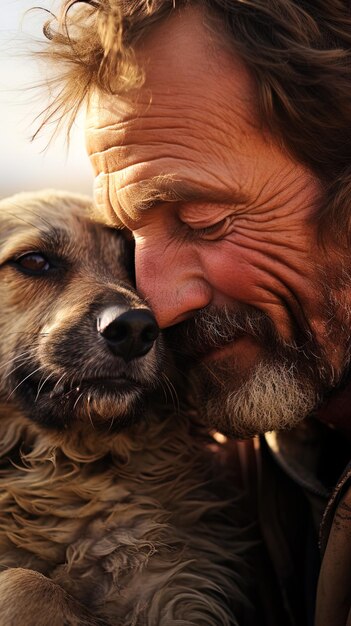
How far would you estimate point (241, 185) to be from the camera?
97.1 inches

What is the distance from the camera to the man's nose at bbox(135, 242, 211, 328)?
2518 mm

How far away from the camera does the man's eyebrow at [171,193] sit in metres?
2.44

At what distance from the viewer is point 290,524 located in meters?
2.83

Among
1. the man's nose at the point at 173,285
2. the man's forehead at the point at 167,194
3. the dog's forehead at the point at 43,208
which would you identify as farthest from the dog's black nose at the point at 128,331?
the dog's forehead at the point at 43,208

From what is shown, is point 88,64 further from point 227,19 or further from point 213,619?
point 213,619

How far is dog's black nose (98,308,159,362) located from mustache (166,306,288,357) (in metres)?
0.18

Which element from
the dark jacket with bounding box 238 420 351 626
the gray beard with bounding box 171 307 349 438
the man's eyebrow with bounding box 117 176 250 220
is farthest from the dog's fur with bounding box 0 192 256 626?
the man's eyebrow with bounding box 117 176 250 220

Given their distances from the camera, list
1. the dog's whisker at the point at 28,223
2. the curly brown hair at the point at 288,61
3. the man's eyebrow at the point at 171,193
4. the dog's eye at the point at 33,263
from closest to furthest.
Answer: the curly brown hair at the point at 288,61 < the man's eyebrow at the point at 171,193 < the dog's eye at the point at 33,263 < the dog's whisker at the point at 28,223

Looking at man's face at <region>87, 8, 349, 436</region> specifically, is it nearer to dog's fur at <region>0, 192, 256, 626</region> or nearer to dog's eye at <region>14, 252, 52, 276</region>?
dog's fur at <region>0, 192, 256, 626</region>

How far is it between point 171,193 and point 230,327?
1.63 feet

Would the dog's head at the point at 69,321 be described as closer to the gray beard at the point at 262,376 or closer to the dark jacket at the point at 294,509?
the gray beard at the point at 262,376

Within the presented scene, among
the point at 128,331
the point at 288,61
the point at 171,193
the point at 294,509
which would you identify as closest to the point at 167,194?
the point at 171,193

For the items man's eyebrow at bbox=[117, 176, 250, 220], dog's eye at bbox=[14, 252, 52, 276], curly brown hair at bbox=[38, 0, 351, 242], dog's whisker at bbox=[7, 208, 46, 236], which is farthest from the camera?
dog's whisker at bbox=[7, 208, 46, 236]

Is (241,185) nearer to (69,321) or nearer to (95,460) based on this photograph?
(69,321)
